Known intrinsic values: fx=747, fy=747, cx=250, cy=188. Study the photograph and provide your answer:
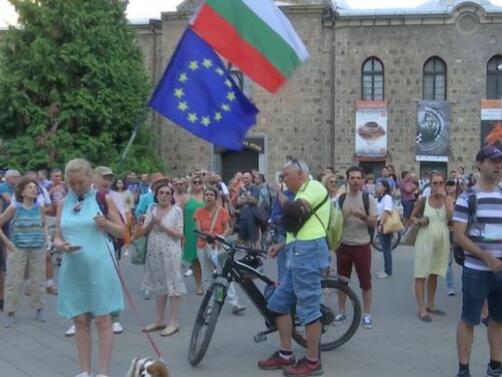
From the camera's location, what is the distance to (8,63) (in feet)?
96.7

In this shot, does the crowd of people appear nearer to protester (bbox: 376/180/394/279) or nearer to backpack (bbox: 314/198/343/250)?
protester (bbox: 376/180/394/279)

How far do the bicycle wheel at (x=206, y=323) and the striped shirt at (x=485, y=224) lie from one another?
2.35 metres

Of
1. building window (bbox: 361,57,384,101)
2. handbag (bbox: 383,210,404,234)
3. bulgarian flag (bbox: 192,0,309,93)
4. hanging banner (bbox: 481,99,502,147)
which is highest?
building window (bbox: 361,57,384,101)

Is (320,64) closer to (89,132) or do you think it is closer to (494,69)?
(494,69)

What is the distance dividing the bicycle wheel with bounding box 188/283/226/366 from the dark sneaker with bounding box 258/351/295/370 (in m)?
0.57

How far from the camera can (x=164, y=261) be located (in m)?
8.68

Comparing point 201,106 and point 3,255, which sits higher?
point 201,106

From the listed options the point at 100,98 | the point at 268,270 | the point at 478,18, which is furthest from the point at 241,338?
the point at 478,18

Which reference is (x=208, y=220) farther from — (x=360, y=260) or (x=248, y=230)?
(x=248, y=230)

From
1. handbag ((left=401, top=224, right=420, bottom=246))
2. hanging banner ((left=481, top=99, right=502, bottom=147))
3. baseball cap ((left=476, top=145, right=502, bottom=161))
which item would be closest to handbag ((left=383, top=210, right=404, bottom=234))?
handbag ((left=401, top=224, right=420, bottom=246))

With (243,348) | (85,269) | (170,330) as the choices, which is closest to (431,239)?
(243,348)

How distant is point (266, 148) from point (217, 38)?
2488 cm

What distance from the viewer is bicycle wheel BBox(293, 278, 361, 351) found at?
25.0 ft

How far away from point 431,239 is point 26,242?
5068 mm
